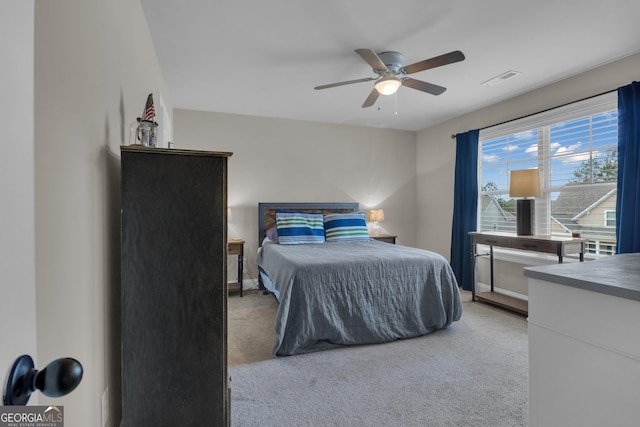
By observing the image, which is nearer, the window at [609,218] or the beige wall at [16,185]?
the beige wall at [16,185]

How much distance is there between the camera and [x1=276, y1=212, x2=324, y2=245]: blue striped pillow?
418 cm

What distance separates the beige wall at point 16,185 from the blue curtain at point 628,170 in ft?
12.7

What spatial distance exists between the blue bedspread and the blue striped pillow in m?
0.93

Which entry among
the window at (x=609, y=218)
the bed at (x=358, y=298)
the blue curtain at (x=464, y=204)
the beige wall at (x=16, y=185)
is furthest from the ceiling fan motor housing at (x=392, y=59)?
the beige wall at (x=16, y=185)

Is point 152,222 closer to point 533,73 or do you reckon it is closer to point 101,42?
point 101,42

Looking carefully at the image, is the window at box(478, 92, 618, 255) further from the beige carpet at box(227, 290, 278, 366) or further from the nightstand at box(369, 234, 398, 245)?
the beige carpet at box(227, 290, 278, 366)

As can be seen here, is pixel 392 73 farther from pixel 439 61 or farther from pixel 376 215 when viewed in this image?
pixel 376 215

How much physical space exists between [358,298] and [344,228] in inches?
69.2

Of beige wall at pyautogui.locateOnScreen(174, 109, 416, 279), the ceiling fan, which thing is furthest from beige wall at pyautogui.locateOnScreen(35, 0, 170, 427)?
beige wall at pyautogui.locateOnScreen(174, 109, 416, 279)

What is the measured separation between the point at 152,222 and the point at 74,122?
0.48 m

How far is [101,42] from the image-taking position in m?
1.39

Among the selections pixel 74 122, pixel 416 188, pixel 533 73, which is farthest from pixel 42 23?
pixel 416 188

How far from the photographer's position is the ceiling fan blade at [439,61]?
2.32 metres

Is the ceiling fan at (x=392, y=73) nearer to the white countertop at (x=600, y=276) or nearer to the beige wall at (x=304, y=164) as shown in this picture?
the white countertop at (x=600, y=276)
